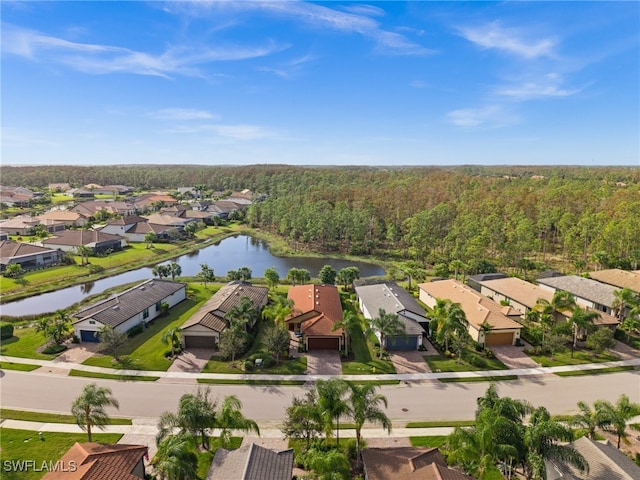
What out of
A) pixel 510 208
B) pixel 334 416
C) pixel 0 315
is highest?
pixel 510 208

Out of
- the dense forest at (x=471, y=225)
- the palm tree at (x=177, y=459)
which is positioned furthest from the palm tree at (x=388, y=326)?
the dense forest at (x=471, y=225)

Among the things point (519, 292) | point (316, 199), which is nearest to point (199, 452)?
point (519, 292)

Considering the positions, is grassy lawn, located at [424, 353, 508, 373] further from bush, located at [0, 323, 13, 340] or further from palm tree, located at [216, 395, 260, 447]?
bush, located at [0, 323, 13, 340]

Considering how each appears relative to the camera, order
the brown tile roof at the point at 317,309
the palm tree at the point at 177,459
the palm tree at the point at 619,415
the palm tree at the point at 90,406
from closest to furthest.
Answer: the palm tree at the point at 177,459, the palm tree at the point at 90,406, the palm tree at the point at 619,415, the brown tile roof at the point at 317,309

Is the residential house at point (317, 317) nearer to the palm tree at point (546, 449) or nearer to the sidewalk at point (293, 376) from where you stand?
the sidewalk at point (293, 376)

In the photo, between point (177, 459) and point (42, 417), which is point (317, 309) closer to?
point (177, 459)

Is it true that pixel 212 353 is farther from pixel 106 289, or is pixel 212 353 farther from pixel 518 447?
pixel 106 289

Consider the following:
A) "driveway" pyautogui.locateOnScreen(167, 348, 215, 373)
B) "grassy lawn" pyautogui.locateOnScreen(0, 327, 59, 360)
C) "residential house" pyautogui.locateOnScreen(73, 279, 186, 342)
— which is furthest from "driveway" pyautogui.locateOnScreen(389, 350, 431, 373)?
"grassy lawn" pyautogui.locateOnScreen(0, 327, 59, 360)
